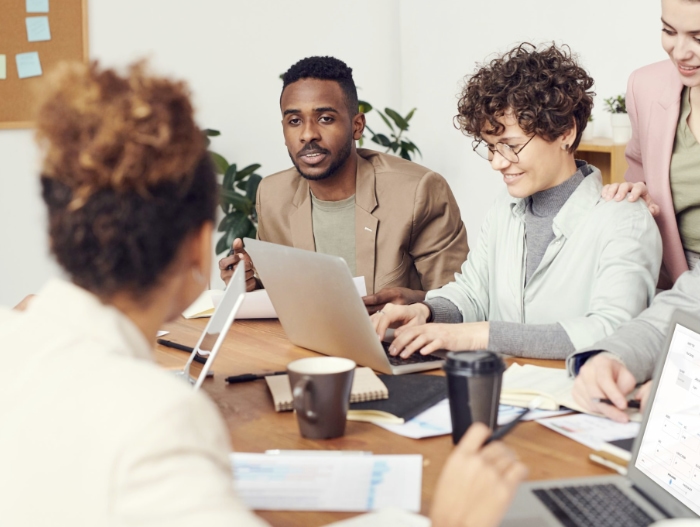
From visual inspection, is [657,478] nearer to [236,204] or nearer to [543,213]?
[543,213]

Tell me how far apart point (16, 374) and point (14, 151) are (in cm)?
338

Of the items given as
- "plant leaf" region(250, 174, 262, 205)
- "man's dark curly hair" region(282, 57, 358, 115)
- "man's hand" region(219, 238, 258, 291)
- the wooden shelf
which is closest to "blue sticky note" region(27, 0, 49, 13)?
"plant leaf" region(250, 174, 262, 205)

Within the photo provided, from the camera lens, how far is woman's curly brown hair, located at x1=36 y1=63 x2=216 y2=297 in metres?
0.72

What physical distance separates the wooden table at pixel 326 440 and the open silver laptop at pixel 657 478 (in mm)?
62

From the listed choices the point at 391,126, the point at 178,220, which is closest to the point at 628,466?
the point at 178,220

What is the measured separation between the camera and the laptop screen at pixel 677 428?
0.96 meters

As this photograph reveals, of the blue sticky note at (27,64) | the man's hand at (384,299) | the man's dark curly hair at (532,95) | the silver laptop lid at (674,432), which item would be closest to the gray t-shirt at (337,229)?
the man's hand at (384,299)

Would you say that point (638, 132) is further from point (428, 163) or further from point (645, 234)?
point (428, 163)

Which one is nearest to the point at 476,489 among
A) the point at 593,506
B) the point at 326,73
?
the point at 593,506

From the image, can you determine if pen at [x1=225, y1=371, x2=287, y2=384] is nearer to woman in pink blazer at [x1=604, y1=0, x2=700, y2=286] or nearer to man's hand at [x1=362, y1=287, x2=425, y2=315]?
man's hand at [x1=362, y1=287, x2=425, y2=315]

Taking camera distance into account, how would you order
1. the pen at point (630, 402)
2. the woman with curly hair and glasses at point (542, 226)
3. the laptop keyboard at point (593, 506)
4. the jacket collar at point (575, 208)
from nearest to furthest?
the laptop keyboard at point (593, 506) → the pen at point (630, 402) → the woman with curly hair and glasses at point (542, 226) → the jacket collar at point (575, 208)

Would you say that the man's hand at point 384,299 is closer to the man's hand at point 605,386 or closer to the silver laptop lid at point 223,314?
the silver laptop lid at point 223,314

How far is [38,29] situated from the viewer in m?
3.84

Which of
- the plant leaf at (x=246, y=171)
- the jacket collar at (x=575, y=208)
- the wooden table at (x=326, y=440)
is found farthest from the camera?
the plant leaf at (x=246, y=171)
